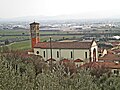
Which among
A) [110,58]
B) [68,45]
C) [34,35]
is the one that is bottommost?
[110,58]

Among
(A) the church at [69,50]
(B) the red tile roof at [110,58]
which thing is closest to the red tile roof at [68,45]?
(A) the church at [69,50]

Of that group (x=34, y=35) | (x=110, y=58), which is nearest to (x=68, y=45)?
(x=110, y=58)

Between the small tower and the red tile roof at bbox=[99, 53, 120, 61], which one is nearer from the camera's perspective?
the red tile roof at bbox=[99, 53, 120, 61]

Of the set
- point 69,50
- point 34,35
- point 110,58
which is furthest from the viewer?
point 34,35

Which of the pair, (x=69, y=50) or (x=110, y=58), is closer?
(x=69, y=50)

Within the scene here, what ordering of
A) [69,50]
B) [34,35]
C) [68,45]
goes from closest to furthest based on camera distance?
1. [69,50]
2. [68,45]
3. [34,35]

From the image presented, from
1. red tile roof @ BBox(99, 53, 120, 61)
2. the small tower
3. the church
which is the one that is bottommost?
red tile roof @ BBox(99, 53, 120, 61)

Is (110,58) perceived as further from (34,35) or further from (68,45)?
(34,35)

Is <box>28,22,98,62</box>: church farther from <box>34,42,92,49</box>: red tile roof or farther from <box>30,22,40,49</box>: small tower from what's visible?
<box>30,22,40,49</box>: small tower

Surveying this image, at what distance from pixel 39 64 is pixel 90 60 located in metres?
8.82

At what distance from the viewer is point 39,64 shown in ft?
94.3

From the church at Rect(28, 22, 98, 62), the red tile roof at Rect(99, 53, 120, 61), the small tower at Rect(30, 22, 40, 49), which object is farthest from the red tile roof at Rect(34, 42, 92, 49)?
the red tile roof at Rect(99, 53, 120, 61)

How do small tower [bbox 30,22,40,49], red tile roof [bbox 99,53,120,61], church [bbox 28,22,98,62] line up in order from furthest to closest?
1. small tower [bbox 30,22,40,49]
2. red tile roof [bbox 99,53,120,61]
3. church [bbox 28,22,98,62]

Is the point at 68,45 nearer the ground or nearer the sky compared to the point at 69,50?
nearer the sky
